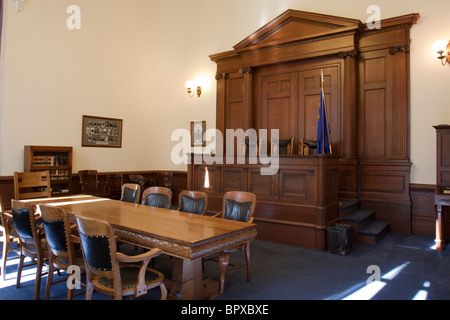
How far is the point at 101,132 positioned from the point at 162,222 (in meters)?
5.45

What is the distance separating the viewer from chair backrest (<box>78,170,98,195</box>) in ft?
21.9

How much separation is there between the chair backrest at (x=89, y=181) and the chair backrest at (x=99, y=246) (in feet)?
15.6

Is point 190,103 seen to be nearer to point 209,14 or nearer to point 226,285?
point 209,14

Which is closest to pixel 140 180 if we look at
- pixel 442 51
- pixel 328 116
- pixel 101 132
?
pixel 101 132

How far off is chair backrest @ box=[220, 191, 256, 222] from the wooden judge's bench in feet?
4.60

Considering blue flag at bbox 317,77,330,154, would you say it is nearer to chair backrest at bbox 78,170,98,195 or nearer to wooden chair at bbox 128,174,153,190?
wooden chair at bbox 128,174,153,190

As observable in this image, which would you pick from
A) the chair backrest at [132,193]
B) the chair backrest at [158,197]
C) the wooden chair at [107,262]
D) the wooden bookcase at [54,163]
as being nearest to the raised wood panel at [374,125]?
the chair backrest at [158,197]

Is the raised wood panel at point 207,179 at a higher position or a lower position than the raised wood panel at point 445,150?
lower

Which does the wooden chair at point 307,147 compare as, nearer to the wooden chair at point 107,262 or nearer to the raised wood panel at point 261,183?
the raised wood panel at point 261,183

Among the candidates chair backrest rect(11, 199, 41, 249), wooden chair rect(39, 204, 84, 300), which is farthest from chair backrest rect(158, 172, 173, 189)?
wooden chair rect(39, 204, 84, 300)

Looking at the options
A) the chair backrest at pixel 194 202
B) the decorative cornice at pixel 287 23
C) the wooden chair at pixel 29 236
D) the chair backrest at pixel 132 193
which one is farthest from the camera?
the decorative cornice at pixel 287 23

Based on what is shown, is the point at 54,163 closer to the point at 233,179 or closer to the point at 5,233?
the point at 5,233

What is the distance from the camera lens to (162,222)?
2934 mm

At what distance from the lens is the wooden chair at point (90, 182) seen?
6680 mm
